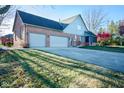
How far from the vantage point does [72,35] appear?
6.54 metres

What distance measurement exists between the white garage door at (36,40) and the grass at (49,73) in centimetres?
34

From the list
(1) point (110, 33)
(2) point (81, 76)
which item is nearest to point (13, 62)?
(2) point (81, 76)

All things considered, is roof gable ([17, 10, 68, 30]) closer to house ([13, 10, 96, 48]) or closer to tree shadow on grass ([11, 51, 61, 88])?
house ([13, 10, 96, 48])

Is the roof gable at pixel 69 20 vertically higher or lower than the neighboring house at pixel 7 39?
higher

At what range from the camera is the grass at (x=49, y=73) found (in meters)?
4.77

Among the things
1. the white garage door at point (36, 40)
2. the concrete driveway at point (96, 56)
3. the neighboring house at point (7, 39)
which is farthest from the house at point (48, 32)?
the concrete driveway at point (96, 56)

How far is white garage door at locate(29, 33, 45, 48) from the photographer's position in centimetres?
607

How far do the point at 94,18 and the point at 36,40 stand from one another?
217 cm

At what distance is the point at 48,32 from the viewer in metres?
6.29

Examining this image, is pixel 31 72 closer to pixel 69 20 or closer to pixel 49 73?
pixel 49 73

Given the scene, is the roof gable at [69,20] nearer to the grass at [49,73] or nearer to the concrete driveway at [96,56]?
the concrete driveway at [96,56]

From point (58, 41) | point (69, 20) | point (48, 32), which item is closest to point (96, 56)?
point (58, 41)

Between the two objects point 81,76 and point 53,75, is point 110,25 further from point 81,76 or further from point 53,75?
point 53,75
